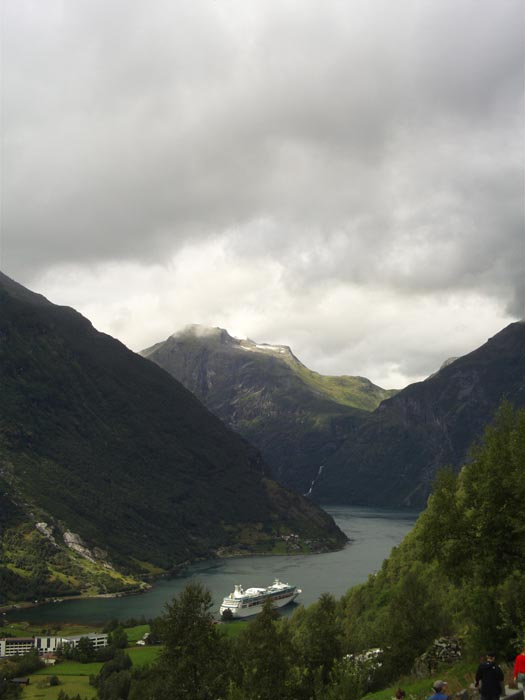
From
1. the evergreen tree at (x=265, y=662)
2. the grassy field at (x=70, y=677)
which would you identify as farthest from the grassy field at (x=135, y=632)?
the evergreen tree at (x=265, y=662)

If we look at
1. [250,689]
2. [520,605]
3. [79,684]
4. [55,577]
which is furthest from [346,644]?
[55,577]

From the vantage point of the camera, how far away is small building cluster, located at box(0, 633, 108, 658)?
413ft

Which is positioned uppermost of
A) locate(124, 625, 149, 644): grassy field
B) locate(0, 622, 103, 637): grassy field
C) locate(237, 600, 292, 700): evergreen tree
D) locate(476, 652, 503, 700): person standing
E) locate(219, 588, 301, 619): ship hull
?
locate(476, 652, 503, 700): person standing

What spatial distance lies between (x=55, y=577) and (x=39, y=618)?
122 ft

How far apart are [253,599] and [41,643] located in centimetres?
5636

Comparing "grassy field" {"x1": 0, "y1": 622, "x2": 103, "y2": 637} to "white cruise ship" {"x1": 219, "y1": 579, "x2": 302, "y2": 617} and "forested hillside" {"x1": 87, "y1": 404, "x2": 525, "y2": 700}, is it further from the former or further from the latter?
"forested hillside" {"x1": 87, "y1": 404, "x2": 525, "y2": 700}

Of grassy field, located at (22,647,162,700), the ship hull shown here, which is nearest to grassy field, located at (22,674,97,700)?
grassy field, located at (22,647,162,700)

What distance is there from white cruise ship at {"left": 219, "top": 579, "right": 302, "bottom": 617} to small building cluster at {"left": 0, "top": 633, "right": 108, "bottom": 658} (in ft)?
126

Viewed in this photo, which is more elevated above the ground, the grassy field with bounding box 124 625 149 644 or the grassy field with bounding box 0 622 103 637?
the grassy field with bounding box 124 625 149 644

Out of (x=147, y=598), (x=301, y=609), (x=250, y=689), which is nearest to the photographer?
(x=250, y=689)

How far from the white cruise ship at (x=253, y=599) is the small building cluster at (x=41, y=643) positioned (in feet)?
126

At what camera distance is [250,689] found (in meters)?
36.3

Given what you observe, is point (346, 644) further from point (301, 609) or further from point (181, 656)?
point (301, 609)

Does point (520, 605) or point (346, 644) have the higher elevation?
point (520, 605)
